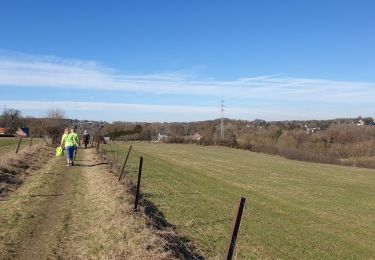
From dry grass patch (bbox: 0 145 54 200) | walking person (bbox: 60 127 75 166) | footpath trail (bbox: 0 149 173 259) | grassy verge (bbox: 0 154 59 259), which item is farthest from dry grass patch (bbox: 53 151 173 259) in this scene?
walking person (bbox: 60 127 75 166)

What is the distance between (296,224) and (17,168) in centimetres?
1139

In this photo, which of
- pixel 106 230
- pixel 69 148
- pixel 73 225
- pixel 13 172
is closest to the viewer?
pixel 106 230

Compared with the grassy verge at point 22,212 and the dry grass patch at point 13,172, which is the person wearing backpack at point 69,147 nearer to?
the dry grass patch at point 13,172

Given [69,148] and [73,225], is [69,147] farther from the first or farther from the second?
[73,225]

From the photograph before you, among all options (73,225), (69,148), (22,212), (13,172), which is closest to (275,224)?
(73,225)

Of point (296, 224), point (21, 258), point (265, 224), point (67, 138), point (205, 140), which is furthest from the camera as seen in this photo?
point (205, 140)

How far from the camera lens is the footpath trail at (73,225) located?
7.63m

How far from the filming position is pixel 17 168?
18797 millimetres

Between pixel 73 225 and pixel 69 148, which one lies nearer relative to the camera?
pixel 73 225

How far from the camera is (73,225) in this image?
31.2ft

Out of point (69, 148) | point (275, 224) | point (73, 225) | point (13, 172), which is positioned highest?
point (69, 148)

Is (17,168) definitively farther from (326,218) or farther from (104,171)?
(326,218)

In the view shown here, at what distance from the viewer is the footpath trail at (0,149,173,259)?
300 inches

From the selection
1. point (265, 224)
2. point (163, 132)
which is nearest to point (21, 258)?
point (265, 224)
